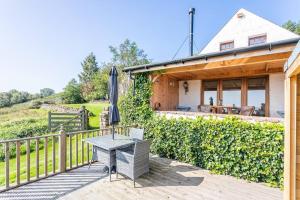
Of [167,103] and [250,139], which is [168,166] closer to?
[250,139]

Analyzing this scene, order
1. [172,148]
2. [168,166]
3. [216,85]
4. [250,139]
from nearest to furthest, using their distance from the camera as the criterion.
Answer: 1. [250,139]
2. [168,166]
3. [172,148]
4. [216,85]

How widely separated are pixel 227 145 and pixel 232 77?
4290mm

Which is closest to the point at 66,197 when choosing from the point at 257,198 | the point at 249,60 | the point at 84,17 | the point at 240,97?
the point at 257,198

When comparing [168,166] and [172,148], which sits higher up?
[172,148]

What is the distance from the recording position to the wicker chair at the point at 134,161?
3.92 meters

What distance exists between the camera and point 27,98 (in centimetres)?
3634

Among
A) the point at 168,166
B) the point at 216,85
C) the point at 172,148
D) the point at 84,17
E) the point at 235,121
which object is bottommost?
the point at 168,166

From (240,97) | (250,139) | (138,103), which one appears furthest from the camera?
(240,97)

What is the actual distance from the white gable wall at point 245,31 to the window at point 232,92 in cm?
461

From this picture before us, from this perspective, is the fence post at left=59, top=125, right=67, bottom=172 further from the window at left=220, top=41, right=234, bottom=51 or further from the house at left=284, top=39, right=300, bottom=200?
the window at left=220, top=41, right=234, bottom=51

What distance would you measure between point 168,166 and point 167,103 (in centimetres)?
377

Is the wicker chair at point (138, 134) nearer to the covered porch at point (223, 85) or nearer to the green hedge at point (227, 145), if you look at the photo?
the green hedge at point (227, 145)

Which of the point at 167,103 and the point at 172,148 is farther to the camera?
the point at 167,103

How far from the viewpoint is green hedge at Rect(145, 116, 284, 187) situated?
4.13 metres
